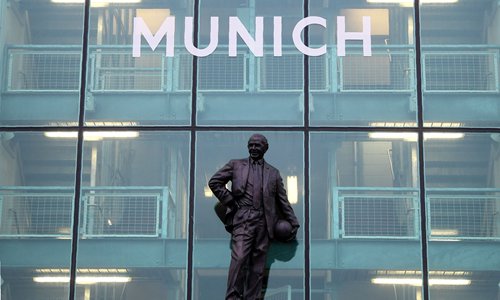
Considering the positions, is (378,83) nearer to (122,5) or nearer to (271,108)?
(271,108)

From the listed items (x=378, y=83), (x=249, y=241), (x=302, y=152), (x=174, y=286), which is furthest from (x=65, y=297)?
(x=378, y=83)

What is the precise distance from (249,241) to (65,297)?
117 inches

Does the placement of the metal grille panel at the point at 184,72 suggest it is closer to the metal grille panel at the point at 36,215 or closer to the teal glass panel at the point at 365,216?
the teal glass panel at the point at 365,216

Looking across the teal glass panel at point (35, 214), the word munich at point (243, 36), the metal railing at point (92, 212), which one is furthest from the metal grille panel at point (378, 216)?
the teal glass panel at point (35, 214)

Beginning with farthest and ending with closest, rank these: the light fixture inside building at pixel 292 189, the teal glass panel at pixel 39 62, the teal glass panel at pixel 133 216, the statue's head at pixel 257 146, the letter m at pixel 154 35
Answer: the letter m at pixel 154 35
the teal glass panel at pixel 39 62
the light fixture inside building at pixel 292 189
the teal glass panel at pixel 133 216
the statue's head at pixel 257 146

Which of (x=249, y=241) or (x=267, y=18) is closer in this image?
(x=249, y=241)

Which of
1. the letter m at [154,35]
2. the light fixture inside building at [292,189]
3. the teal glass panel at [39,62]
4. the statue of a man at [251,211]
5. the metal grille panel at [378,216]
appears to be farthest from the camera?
the letter m at [154,35]

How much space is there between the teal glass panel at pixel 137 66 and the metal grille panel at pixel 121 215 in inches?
49.7

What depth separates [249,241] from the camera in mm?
19000

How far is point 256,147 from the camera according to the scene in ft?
63.3

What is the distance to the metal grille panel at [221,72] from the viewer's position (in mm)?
20312

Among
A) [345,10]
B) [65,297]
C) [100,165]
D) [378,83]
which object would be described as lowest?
[65,297]

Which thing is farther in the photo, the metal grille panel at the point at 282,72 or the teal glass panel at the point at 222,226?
the metal grille panel at the point at 282,72

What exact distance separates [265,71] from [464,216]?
3.90 metres
